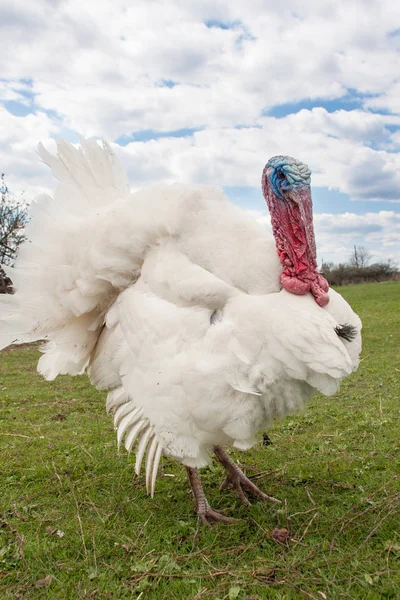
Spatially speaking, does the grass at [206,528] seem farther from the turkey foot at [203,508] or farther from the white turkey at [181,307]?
the white turkey at [181,307]

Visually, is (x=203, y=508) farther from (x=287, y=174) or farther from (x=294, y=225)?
(x=287, y=174)

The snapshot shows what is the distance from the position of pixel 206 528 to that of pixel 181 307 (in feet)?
5.40

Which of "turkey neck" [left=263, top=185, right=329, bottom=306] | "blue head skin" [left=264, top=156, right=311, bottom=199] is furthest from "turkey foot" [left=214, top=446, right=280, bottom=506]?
"blue head skin" [left=264, top=156, right=311, bottom=199]

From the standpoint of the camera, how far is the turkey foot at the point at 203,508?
3896 millimetres

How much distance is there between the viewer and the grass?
3055 mm

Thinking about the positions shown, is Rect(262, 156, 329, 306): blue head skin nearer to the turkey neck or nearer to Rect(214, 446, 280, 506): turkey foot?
the turkey neck

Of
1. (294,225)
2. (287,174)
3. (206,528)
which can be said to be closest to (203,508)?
(206,528)

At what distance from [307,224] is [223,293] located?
2.56 feet

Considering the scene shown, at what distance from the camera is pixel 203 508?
397cm

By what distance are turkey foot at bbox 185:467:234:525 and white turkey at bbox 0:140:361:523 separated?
0.04ft

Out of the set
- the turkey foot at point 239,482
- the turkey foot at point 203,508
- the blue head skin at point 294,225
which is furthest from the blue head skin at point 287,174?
the turkey foot at point 203,508

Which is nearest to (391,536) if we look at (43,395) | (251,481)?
(251,481)

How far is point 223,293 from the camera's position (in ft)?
11.5

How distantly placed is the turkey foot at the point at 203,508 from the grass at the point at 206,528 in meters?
0.10
